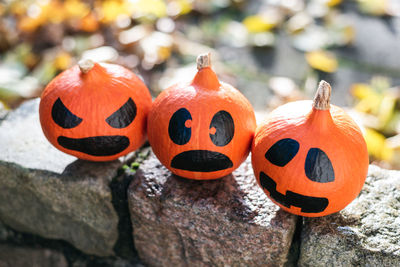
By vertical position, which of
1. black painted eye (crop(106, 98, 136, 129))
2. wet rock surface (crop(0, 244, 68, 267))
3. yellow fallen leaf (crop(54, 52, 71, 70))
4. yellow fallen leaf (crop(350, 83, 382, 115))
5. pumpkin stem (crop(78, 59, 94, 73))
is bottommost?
wet rock surface (crop(0, 244, 68, 267))

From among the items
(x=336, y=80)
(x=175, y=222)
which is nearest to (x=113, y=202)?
(x=175, y=222)

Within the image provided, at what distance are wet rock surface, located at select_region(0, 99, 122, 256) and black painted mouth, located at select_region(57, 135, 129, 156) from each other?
154mm

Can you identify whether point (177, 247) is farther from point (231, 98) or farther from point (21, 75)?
point (21, 75)

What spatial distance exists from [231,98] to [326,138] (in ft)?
1.24

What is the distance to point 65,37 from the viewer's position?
11.5ft

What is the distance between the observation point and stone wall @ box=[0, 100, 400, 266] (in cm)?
145

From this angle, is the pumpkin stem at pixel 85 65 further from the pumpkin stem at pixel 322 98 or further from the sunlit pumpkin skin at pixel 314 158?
the pumpkin stem at pixel 322 98

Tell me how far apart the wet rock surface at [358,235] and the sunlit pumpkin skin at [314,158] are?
113 millimetres

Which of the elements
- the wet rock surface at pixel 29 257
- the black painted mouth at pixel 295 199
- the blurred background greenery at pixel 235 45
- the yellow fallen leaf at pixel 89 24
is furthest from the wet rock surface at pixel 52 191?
the yellow fallen leaf at pixel 89 24

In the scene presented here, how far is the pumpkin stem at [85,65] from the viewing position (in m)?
1.47

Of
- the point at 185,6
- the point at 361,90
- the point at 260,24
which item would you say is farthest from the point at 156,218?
the point at 185,6

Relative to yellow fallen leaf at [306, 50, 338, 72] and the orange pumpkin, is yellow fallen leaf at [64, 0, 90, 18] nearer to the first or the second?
yellow fallen leaf at [306, 50, 338, 72]

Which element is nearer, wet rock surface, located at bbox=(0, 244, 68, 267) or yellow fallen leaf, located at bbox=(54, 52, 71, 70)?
wet rock surface, located at bbox=(0, 244, 68, 267)

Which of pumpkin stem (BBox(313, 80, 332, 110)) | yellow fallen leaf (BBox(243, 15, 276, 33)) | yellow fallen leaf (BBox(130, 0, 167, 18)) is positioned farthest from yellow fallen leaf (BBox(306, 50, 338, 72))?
pumpkin stem (BBox(313, 80, 332, 110))
